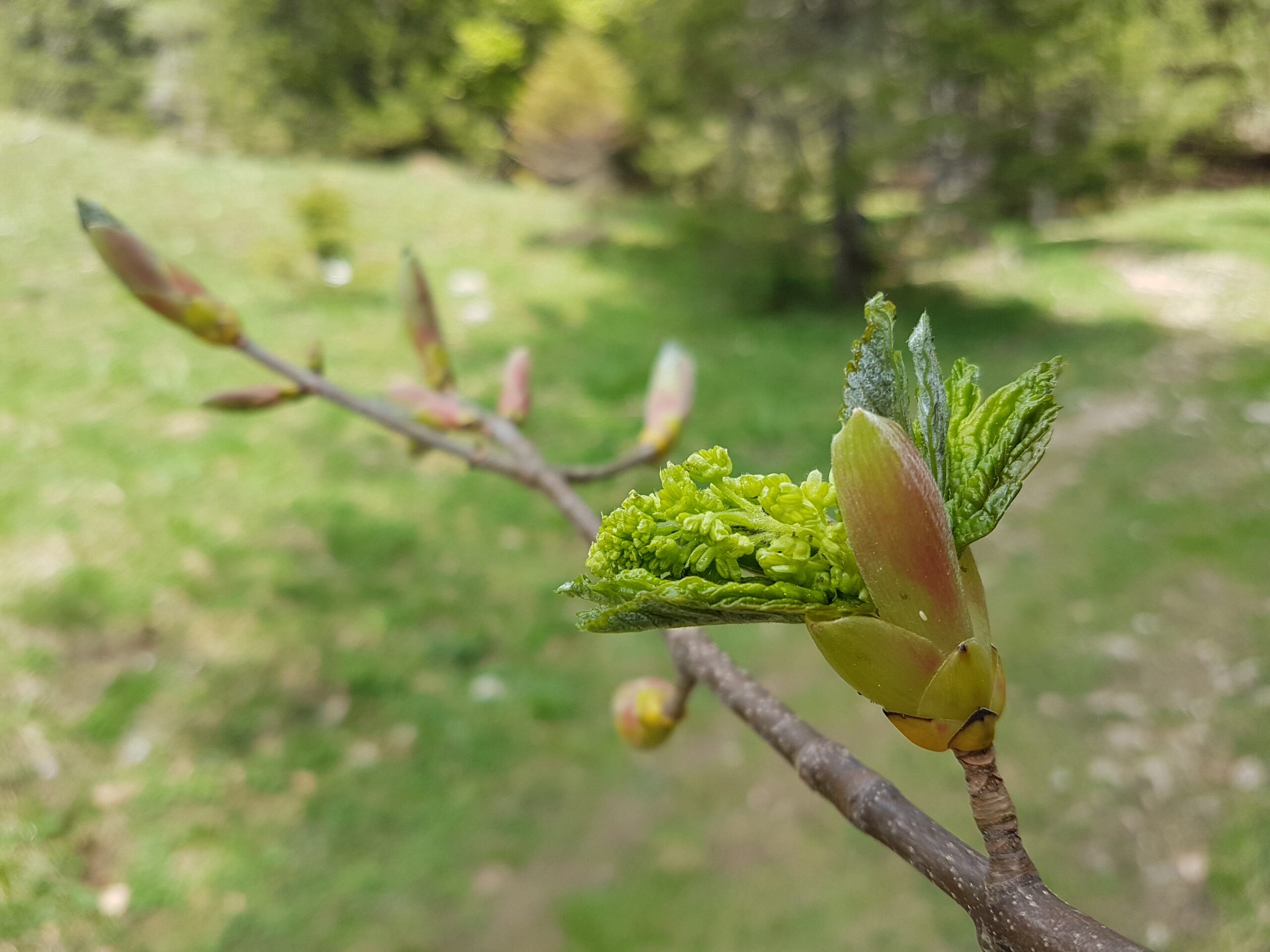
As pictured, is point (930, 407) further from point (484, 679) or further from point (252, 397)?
point (484, 679)

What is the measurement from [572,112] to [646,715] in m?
9.16

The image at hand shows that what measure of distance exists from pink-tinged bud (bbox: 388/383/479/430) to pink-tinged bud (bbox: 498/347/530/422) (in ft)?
0.25

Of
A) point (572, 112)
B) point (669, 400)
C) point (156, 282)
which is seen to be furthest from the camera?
point (572, 112)

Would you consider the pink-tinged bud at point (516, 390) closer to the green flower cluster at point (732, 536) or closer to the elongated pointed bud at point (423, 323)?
the elongated pointed bud at point (423, 323)

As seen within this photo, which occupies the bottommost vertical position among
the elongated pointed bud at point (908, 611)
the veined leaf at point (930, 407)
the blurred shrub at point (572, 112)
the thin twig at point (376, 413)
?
the blurred shrub at point (572, 112)

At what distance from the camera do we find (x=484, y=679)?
8.77 feet

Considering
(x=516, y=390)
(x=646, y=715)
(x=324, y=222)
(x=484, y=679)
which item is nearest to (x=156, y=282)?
(x=516, y=390)

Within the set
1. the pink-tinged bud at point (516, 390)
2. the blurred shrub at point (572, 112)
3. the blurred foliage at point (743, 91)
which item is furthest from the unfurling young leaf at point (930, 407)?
the blurred shrub at point (572, 112)

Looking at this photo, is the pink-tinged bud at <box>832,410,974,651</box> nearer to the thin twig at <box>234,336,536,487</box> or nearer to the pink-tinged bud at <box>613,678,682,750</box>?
the pink-tinged bud at <box>613,678,682,750</box>

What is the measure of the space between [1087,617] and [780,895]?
66.4 inches

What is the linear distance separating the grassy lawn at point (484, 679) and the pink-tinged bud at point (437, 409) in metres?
1.50

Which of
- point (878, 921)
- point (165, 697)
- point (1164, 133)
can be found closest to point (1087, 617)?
point (878, 921)

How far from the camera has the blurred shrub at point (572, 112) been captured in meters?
8.45

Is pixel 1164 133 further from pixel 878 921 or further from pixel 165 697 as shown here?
pixel 165 697
